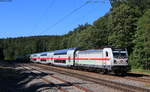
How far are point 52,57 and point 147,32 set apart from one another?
77.3 ft

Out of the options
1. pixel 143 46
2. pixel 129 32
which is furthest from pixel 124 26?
pixel 143 46

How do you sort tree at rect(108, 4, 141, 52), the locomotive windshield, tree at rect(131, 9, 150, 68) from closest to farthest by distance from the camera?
the locomotive windshield → tree at rect(131, 9, 150, 68) → tree at rect(108, 4, 141, 52)

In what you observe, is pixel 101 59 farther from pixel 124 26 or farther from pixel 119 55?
pixel 124 26

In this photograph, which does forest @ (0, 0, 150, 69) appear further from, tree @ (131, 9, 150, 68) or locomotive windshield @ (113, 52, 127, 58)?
locomotive windshield @ (113, 52, 127, 58)

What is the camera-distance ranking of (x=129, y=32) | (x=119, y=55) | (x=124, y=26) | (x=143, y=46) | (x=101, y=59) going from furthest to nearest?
(x=124, y=26) → (x=129, y=32) → (x=143, y=46) → (x=101, y=59) → (x=119, y=55)

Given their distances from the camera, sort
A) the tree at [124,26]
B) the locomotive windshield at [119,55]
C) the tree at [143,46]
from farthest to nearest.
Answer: the tree at [124,26], the tree at [143,46], the locomotive windshield at [119,55]

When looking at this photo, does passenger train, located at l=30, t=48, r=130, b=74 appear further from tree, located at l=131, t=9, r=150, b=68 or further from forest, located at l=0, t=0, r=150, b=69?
tree, located at l=131, t=9, r=150, b=68

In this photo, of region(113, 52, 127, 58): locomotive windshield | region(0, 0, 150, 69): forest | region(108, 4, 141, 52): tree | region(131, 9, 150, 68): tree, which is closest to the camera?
region(113, 52, 127, 58): locomotive windshield

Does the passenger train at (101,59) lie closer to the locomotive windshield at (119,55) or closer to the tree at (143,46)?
the locomotive windshield at (119,55)

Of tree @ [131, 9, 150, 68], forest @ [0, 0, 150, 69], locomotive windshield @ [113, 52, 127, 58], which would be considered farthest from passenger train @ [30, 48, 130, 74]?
tree @ [131, 9, 150, 68]

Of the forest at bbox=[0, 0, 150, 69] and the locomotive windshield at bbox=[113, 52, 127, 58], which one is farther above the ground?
the forest at bbox=[0, 0, 150, 69]

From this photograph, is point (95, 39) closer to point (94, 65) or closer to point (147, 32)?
point (147, 32)

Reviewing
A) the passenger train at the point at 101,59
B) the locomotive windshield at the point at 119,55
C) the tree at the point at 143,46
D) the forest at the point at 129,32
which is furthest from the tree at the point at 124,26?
the locomotive windshield at the point at 119,55

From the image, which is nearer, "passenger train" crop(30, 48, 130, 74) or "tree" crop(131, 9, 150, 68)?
"passenger train" crop(30, 48, 130, 74)
